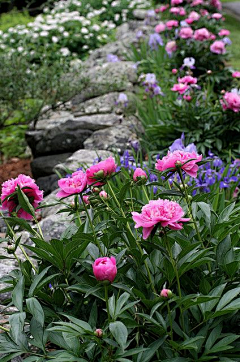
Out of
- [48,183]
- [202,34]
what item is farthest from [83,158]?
[202,34]

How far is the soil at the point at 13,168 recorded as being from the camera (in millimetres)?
4727

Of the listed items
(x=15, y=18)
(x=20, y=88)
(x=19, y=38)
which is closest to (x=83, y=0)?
(x=15, y=18)

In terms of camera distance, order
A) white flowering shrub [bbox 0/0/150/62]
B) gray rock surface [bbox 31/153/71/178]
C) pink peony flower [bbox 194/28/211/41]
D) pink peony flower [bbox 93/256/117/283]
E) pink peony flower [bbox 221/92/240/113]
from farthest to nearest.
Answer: white flowering shrub [bbox 0/0/150/62] → pink peony flower [bbox 194/28/211/41] → gray rock surface [bbox 31/153/71/178] → pink peony flower [bbox 221/92/240/113] → pink peony flower [bbox 93/256/117/283]

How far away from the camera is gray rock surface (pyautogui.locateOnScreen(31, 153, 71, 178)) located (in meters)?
4.23

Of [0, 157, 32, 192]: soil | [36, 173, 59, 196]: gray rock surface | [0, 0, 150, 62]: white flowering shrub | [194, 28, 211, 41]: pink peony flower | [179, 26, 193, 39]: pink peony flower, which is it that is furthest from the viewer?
[0, 0, 150, 62]: white flowering shrub

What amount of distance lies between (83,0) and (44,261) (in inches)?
420

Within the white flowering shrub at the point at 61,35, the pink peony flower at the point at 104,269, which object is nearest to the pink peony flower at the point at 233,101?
the pink peony flower at the point at 104,269

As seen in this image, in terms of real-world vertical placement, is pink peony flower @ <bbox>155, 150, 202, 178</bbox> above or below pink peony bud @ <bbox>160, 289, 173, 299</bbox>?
above

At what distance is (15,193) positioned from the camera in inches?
65.7

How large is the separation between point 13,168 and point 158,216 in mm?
3724

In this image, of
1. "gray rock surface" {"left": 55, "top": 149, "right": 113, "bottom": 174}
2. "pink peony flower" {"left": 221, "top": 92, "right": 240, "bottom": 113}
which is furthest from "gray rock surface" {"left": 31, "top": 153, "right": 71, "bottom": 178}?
"pink peony flower" {"left": 221, "top": 92, "right": 240, "bottom": 113}

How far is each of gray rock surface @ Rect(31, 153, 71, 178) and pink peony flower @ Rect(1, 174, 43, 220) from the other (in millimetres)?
2460

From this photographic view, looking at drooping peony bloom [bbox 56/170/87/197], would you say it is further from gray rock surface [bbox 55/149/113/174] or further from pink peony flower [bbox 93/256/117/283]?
gray rock surface [bbox 55/149/113/174]

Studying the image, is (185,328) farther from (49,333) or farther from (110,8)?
(110,8)
